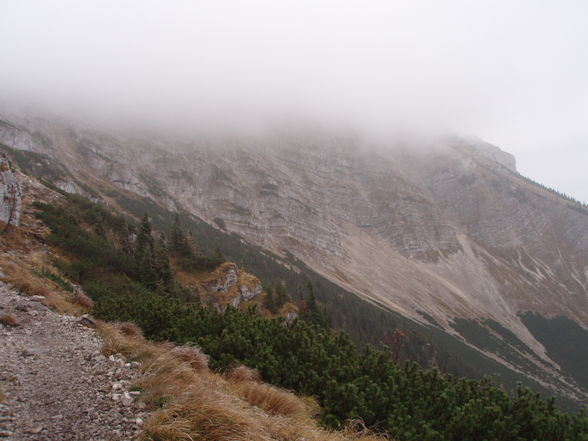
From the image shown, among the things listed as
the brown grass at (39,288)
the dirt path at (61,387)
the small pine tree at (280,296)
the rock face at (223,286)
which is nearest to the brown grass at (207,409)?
→ the dirt path at (61,387)

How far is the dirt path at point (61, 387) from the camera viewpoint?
4859mm

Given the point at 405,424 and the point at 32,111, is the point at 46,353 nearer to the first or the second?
the point at 405,424

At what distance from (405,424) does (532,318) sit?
9238 inches

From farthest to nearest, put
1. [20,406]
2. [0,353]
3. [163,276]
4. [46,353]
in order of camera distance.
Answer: [163,276] < [46,353] < [0,353] < [20,406]

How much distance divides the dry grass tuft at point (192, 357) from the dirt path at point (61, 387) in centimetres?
187

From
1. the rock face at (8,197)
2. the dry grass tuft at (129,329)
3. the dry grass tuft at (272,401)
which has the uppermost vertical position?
the dry grass tuft at (272,401)

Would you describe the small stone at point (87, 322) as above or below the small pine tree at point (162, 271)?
above

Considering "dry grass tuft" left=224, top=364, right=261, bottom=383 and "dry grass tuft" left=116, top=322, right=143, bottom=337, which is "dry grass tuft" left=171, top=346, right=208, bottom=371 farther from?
"dry grass tuft" left=116, top=322, right=143, bottom=337

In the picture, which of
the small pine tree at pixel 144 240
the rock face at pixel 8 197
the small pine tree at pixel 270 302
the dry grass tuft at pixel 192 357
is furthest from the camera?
the small pine tree at pixel 270 302

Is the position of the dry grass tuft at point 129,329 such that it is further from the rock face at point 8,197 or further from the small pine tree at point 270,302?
the small pine tree at point 270,302

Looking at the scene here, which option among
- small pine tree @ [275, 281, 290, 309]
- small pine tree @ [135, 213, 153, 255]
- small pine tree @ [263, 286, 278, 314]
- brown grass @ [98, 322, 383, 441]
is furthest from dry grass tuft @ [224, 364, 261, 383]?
small pine tree @ [275, 281, 290, 309]

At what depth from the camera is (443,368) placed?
107 metres

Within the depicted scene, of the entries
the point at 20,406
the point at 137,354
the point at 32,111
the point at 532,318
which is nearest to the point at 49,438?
the point at 20,406

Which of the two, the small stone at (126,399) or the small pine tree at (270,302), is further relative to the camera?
the small pine tree at (270,302)
